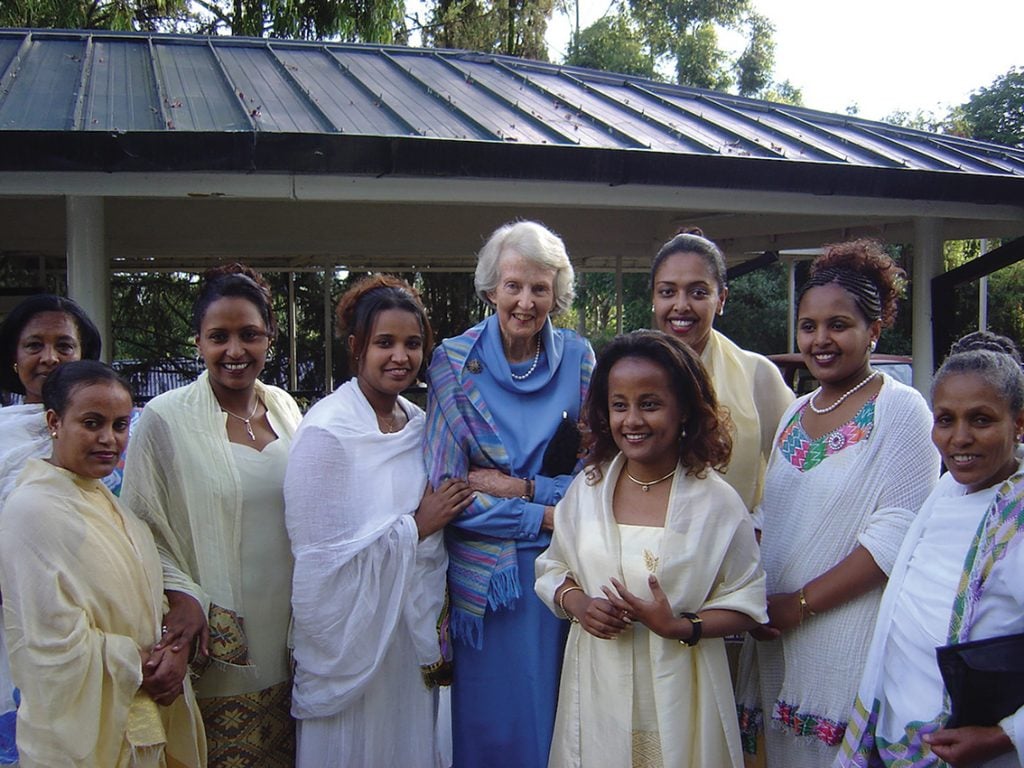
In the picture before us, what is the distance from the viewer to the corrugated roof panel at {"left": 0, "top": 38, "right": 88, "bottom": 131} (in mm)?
3941

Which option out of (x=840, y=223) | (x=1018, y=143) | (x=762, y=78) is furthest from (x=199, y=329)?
(x=1018, y=143)

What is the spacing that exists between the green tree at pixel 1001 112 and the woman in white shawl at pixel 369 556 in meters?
27.5

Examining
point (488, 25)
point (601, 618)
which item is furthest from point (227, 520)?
point (488, 25)

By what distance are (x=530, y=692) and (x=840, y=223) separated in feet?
16.8

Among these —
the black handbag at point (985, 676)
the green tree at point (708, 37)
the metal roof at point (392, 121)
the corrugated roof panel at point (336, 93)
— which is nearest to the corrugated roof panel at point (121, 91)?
the metal roof at point (392, 121)

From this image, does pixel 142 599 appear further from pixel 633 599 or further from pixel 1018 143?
pixel 1018 143

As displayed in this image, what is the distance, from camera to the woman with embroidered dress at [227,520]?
106 inches

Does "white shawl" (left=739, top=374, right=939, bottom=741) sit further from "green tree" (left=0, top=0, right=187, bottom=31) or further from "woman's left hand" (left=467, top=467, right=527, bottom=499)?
"green tree" (left=0, top=0, right=187, bottom=31)

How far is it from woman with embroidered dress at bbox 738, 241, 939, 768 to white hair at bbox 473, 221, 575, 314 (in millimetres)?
767

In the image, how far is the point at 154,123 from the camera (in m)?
4.05

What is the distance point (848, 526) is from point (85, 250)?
12.2 ft

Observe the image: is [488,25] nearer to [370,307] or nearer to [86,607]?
[370,307]

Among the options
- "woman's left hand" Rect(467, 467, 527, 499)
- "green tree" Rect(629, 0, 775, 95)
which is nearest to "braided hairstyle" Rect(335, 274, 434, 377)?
"woman's left hand" Rect(467, 467, 527, 499)

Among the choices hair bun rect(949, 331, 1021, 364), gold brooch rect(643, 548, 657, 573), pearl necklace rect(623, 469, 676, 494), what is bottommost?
gold brooch rect(643, 548, 657, 573)
